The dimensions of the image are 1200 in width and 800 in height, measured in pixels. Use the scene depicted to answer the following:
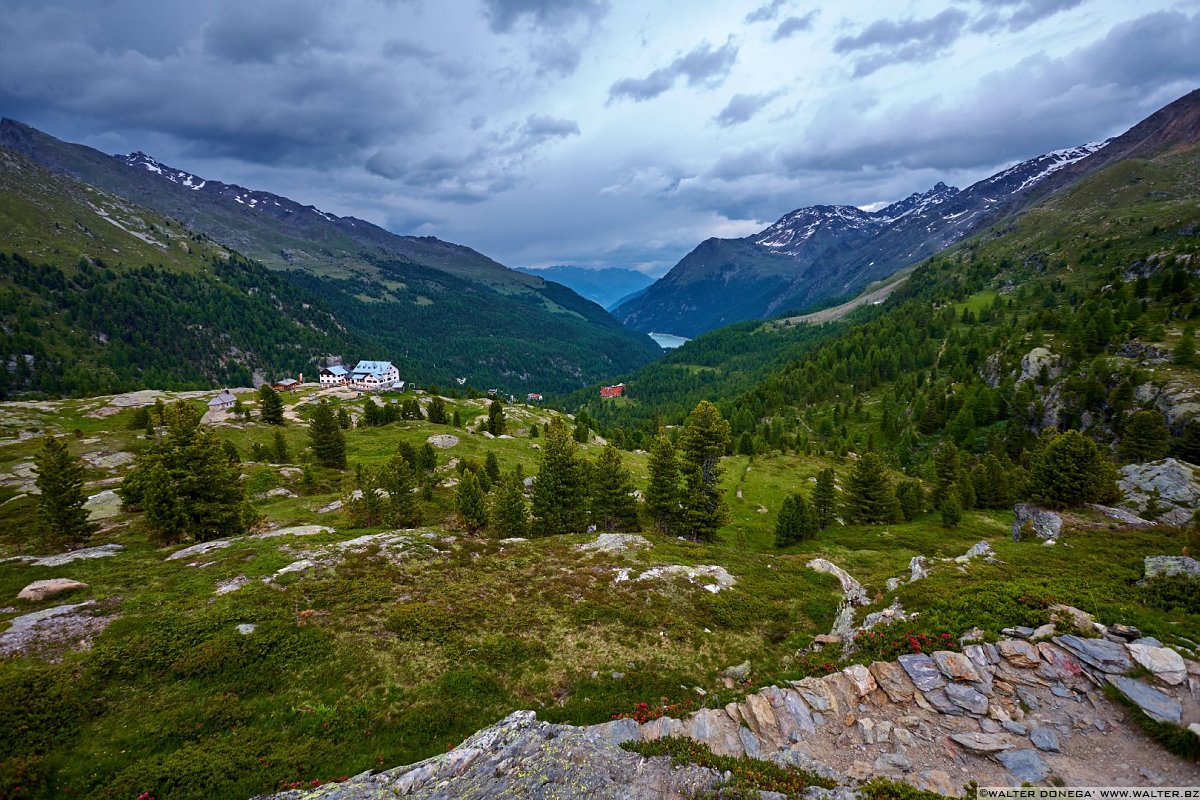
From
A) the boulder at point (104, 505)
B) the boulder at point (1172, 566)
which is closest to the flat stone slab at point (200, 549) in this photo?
the boulder at point (104, 505)

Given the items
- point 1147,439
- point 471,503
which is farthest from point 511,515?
point 1147,439

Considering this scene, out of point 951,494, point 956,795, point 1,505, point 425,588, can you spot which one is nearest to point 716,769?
point 956,795

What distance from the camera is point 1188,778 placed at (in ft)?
35.0

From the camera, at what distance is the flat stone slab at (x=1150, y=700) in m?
11.9

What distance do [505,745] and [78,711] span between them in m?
15.1

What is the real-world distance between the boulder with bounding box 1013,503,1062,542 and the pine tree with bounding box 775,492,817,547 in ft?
58.3

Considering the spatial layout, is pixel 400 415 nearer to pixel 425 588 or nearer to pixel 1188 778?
pixel 425 588

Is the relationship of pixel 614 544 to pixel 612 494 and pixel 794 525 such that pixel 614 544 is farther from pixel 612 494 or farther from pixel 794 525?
pixel 794 525

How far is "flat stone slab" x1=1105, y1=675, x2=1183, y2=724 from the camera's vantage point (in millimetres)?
11914

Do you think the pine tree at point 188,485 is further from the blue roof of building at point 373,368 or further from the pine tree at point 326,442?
the blue roof of building at point 373,368

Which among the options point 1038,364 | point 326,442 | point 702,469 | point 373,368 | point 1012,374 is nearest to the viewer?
point 702,469

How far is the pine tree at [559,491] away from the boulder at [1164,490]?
49894 mm

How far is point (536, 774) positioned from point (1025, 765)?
44.2 ft

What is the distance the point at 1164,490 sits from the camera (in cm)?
4250
